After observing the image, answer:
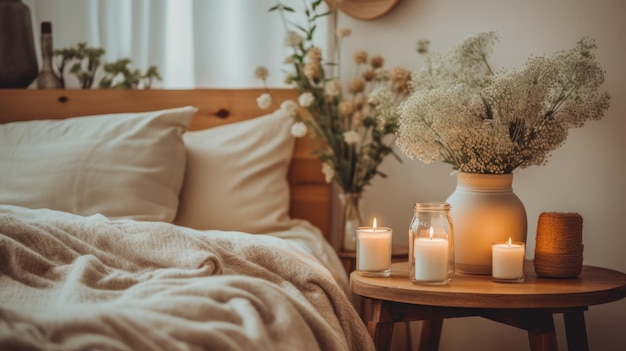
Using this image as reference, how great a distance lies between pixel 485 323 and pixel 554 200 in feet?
1.42

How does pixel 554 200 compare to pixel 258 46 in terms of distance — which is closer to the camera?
pixel 554 200

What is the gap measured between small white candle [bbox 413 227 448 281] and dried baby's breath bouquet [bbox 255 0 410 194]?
0.65 m

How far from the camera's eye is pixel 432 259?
165cm

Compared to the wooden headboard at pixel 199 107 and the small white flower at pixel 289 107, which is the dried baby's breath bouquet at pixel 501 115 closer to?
the small white flower at pixel 289 107

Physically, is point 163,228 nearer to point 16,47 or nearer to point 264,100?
point 264,100

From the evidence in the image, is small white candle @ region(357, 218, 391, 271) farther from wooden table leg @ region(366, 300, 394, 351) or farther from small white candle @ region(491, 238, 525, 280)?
small white candle @ region(491, 238, 525, 280)

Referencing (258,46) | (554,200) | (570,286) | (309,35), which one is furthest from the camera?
(258,46)

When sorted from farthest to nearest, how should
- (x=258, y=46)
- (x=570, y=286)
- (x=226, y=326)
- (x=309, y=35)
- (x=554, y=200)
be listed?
(x=258, y=46) < (x=309, y=35) < (x=554, y=200) < (x=570, y=286) < (x=226, y=326)

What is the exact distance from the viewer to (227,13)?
2.72m

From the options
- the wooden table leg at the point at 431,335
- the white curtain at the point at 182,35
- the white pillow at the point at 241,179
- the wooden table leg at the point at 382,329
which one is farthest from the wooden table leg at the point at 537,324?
the white curtain at the point at 182,35

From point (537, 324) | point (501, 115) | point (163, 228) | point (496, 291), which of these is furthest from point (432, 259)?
point (163, 228)

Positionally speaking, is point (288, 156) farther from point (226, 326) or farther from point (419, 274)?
point (226, 326)

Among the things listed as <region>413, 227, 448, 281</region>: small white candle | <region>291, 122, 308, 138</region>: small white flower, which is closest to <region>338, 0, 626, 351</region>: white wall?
<region>291, 122, 308, 138</region>: small white flower

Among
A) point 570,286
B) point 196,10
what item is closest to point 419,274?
point 570,286
